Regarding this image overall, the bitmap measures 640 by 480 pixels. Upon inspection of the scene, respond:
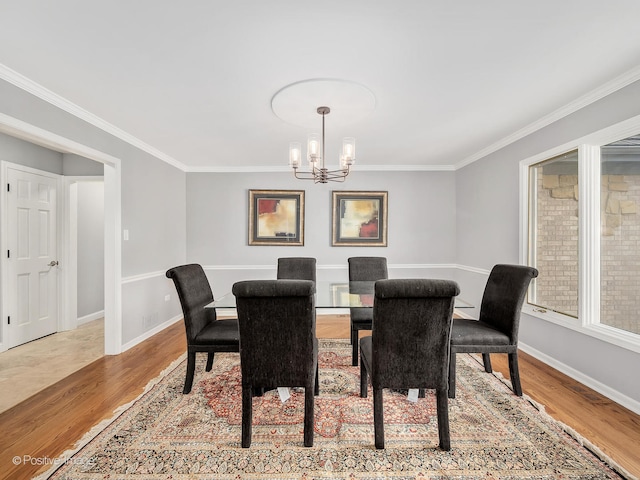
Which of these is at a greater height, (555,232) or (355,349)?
(555,232)

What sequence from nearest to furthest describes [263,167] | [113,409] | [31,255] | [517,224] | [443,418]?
[443,418]
[113,409]
[517,224]
[31,255]
[263,167]

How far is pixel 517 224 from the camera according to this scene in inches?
136

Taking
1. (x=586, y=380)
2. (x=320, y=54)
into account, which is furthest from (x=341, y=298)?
(x=586, y=380)

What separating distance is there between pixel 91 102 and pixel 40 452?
250 centimetres

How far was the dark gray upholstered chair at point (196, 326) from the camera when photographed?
2.31m

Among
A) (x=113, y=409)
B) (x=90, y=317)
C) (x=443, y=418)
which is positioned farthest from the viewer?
(x=90, y=317)

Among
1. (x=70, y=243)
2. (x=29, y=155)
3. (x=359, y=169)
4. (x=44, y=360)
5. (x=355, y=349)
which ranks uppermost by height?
(x=359, y=169)

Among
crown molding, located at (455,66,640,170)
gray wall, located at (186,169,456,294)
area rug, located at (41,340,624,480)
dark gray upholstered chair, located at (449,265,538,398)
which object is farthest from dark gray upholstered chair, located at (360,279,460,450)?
gray wall, located at (186,169,456,294)

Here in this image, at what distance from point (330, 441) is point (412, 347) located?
0.74m

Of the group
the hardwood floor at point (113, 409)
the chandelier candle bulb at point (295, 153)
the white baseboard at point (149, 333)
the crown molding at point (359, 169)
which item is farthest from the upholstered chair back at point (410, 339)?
the crown molding at point (359, 169)

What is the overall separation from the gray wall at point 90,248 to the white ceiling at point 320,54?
2.03 metres

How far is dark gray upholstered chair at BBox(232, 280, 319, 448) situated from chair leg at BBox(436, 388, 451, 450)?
71 cm

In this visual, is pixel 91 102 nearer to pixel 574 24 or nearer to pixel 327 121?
pixel 327 121

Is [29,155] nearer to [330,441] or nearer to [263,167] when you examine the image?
[263,167]
